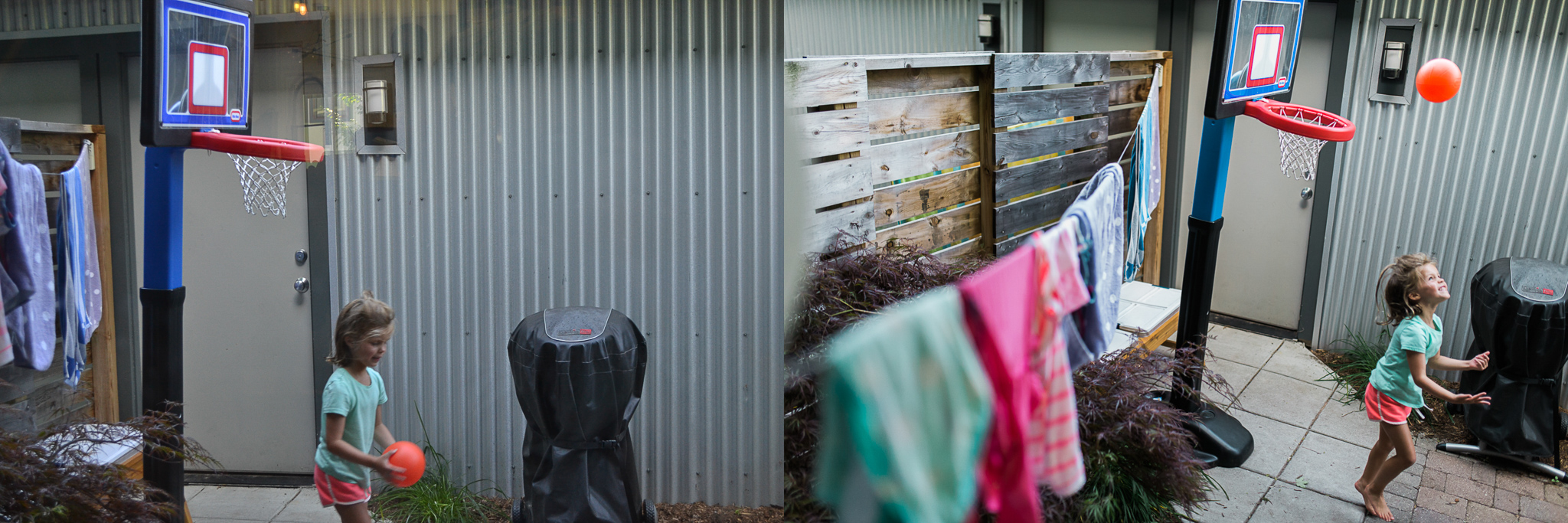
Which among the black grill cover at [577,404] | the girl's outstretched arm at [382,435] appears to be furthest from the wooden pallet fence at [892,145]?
the girl's outstretched arm at [382,435]

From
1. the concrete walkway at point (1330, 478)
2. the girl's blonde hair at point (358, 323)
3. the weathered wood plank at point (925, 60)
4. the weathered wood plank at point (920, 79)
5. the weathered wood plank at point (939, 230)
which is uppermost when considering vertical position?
the weathered wood plank at point (925, 60)

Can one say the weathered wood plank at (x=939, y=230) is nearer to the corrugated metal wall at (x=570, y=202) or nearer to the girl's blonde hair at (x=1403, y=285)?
the corrugated metal wall at (x=570, y=202)

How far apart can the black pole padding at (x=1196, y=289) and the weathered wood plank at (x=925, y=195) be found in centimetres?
91

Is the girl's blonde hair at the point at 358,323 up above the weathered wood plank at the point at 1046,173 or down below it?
below

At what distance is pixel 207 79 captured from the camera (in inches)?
102

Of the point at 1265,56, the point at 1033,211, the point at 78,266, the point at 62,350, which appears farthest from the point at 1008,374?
the point at 1033,211

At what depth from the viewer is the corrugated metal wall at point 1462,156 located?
15.1 ft

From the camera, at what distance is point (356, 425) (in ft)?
8.82

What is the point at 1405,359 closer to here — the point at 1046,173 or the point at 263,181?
the point at 1046,173

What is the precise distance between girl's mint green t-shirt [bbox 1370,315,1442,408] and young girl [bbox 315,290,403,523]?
3.49 m

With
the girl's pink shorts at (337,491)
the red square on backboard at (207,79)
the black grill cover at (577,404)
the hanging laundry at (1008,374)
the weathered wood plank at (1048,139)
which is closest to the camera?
the hanging laundry at (1008,374)

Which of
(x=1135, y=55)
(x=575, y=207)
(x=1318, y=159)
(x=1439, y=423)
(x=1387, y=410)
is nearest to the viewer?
(x=575, y=207)

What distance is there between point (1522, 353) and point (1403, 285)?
77cm

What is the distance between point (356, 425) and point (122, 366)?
0.82 metres
